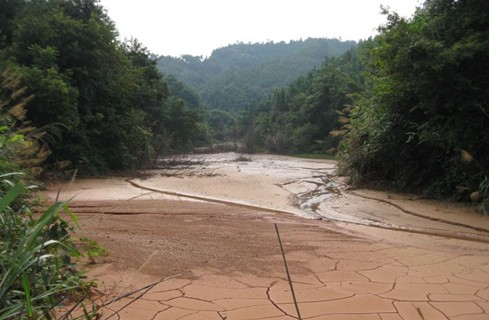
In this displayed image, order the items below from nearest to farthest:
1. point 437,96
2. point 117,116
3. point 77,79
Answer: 1. point 437,96
2. point 77,79
3. point 117,116

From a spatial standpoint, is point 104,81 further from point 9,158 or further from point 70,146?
point 9,158

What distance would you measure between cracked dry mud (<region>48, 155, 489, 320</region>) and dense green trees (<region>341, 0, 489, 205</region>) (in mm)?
1834

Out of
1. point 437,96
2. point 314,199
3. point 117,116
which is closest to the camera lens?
point 437,96

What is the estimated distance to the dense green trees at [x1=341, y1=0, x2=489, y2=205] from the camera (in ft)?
31.0

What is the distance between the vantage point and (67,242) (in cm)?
323

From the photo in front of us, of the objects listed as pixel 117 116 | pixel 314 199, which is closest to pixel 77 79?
pixel 117 116

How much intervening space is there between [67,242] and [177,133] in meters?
31.9

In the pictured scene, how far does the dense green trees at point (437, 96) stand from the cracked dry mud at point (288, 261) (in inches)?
72.2

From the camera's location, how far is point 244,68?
11056 cm

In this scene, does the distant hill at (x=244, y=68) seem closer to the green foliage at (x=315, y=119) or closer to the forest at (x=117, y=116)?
the green foliage at (x=315, y=119)

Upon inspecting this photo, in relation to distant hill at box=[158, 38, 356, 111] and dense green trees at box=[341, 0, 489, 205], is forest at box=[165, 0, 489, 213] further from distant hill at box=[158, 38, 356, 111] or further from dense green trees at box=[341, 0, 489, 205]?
distant hill at box=[158, 38, 356, 111]

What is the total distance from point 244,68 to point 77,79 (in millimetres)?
97671

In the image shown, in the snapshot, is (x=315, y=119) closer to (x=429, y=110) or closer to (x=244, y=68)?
(x=429, y=110)

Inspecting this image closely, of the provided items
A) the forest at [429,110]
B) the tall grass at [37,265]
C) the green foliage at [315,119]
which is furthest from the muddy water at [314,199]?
the green foliage at [315,119]
